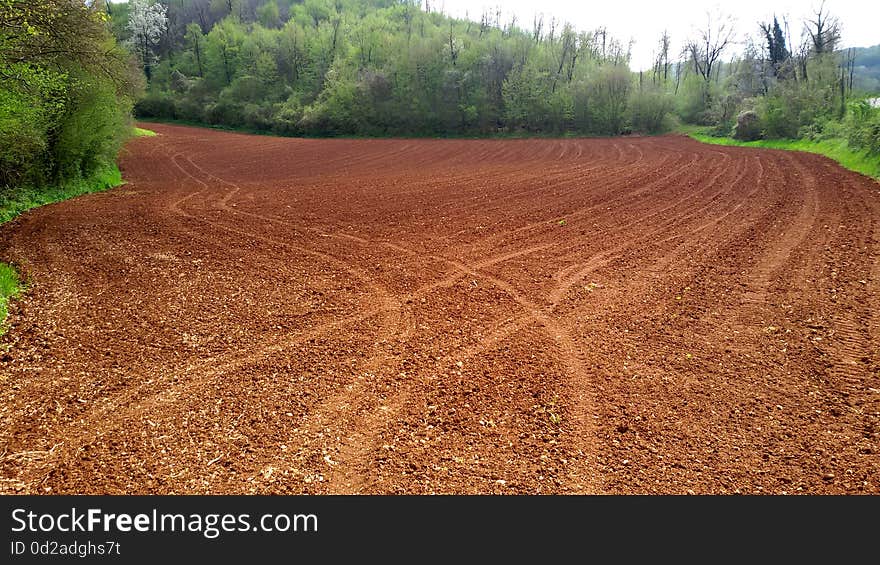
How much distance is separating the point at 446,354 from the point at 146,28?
97349 millimetres

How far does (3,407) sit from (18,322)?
253 centimetres

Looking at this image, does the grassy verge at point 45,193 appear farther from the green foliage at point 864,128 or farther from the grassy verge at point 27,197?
the green foliage at point 864,128

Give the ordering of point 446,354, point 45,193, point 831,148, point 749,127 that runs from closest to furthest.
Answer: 1. point 446,354
2. point 45,193
3. point 831,148
4. point 749,127

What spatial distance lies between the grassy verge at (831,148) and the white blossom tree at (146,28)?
85.1m

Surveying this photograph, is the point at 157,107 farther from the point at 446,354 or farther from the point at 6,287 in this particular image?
the point at 446,354

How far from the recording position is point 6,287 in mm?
7461

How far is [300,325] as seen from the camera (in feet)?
21.5

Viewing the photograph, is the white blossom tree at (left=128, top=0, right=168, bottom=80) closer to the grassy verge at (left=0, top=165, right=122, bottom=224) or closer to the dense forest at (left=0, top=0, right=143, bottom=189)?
the grassy verge at (left=0, top=165, right=122, bottom=224)

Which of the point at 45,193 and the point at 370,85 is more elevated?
the point at 370,85

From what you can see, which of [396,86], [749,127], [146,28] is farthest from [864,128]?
[146,28]

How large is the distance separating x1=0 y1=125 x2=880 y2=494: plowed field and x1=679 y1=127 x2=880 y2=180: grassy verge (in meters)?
8.87

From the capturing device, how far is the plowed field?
3.94 metres

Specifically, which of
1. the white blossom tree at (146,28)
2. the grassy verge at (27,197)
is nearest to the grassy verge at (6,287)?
the grassy verge at (27,197)

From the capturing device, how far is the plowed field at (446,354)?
3936 millimetres
